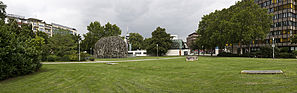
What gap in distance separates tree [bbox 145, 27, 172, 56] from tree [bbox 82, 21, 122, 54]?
562 inches

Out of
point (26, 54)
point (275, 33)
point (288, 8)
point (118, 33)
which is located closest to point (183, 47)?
point (118, 33)

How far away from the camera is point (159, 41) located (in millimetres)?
58875

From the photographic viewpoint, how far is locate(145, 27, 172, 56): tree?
193ft

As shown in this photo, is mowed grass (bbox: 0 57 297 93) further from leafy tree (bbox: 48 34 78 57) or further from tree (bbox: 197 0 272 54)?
tree (bbox: 197 0 272 54)

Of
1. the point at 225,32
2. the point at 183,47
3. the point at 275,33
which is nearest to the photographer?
the point at 225,32

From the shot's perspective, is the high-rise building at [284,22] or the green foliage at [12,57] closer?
the green foliage at [12,57]

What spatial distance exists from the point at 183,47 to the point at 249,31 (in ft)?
112

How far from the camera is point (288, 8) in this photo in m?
51.2

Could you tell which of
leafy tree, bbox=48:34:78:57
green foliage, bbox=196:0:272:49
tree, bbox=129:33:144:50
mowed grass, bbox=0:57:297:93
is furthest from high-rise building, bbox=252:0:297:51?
leafy tree, bbox=48:34:78:57

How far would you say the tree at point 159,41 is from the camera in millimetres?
58875

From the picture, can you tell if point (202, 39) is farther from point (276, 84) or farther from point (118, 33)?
point (276, 84)

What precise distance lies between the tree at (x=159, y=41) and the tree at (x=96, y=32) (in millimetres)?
14270

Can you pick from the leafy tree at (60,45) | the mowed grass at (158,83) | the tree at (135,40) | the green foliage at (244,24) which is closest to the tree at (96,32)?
the tree at (135,40)

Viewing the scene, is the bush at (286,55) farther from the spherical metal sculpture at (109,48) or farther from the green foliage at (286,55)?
the spherical metal sculpture at (109,48)
